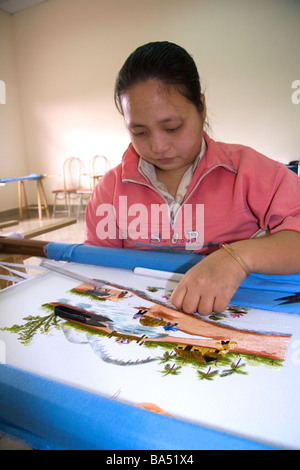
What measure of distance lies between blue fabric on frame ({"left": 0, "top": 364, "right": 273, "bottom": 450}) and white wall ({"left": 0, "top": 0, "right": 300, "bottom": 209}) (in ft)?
13.3

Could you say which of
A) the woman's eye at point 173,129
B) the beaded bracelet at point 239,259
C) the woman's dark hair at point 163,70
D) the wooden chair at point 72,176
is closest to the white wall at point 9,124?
the wooden chair at point 72,176

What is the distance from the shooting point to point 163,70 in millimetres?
706

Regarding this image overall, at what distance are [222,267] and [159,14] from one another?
4.70m

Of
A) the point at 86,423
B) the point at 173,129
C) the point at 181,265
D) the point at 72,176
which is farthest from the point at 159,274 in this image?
the point at 72,176

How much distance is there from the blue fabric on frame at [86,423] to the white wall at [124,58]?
160 inches

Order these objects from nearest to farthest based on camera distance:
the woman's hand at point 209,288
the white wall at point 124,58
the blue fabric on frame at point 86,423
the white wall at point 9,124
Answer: the blue fabric on frame at point 86,423 → the woman's hand at point 209,288 → the white wall at point 124,58 → the white wall at point 9,124

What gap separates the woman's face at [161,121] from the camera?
0.67 metres

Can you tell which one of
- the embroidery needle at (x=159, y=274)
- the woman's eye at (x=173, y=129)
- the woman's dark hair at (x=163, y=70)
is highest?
the woman's dark hair at (x=163, y=70)

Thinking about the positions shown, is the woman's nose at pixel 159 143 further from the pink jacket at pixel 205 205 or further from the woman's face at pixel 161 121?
the pink jacket at pixel 205 205

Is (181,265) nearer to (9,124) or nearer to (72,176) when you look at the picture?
(72,176)

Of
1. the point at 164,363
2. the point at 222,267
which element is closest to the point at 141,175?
the point at 222,267

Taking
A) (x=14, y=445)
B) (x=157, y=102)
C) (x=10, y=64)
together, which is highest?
(x=10, y=64)

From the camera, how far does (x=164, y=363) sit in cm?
43

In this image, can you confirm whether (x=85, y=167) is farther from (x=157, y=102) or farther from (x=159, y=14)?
(x=157, y=102)
